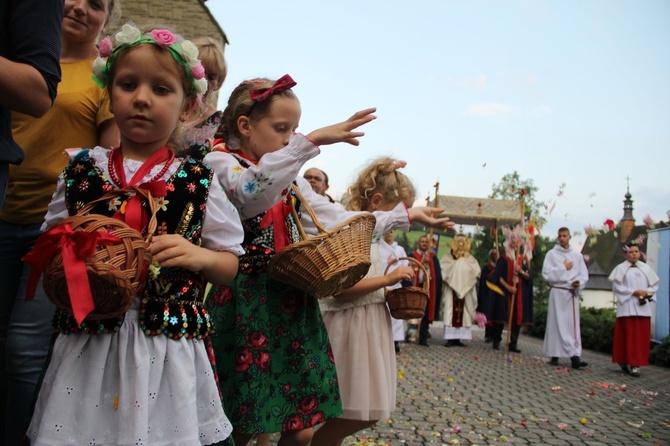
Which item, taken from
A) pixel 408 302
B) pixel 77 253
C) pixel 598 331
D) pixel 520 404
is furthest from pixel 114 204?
pixel 598 331

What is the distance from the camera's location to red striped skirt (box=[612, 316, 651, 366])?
10391mm

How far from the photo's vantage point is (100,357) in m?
1.72

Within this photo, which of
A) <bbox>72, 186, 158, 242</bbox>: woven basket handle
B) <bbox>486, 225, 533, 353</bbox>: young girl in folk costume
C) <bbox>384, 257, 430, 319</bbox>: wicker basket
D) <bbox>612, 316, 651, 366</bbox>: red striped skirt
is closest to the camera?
<bbox>72, 186, 158, 242</bbox>: woven basket handle

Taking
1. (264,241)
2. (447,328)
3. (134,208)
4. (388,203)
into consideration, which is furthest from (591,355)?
(134,208)

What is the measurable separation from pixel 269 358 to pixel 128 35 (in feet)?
4.47

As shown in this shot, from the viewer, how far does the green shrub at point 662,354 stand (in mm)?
12245

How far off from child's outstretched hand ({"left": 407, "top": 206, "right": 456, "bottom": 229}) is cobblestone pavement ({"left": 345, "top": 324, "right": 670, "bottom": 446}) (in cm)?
205

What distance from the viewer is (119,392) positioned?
67.0 inches

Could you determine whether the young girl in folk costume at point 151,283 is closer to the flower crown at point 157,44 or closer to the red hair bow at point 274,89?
the flower crown at point 157,44

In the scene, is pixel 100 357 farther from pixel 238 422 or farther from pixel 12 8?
pixel 12 8

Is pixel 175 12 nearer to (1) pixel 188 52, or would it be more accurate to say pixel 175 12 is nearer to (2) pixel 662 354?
(1) pixel 188 52

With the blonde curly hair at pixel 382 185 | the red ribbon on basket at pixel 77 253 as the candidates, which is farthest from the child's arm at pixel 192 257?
the blonde curly hair at pixel 382 185

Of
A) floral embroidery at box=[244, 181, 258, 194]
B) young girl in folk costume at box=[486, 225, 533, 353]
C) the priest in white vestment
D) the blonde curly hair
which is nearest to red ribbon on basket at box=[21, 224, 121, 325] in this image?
floral embroidery at box=[244, 181, 258, 194]

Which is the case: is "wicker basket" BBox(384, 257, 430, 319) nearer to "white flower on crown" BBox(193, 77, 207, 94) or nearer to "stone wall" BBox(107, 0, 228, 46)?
"white flower on crown" BBox(193, 77, 207, 94)
